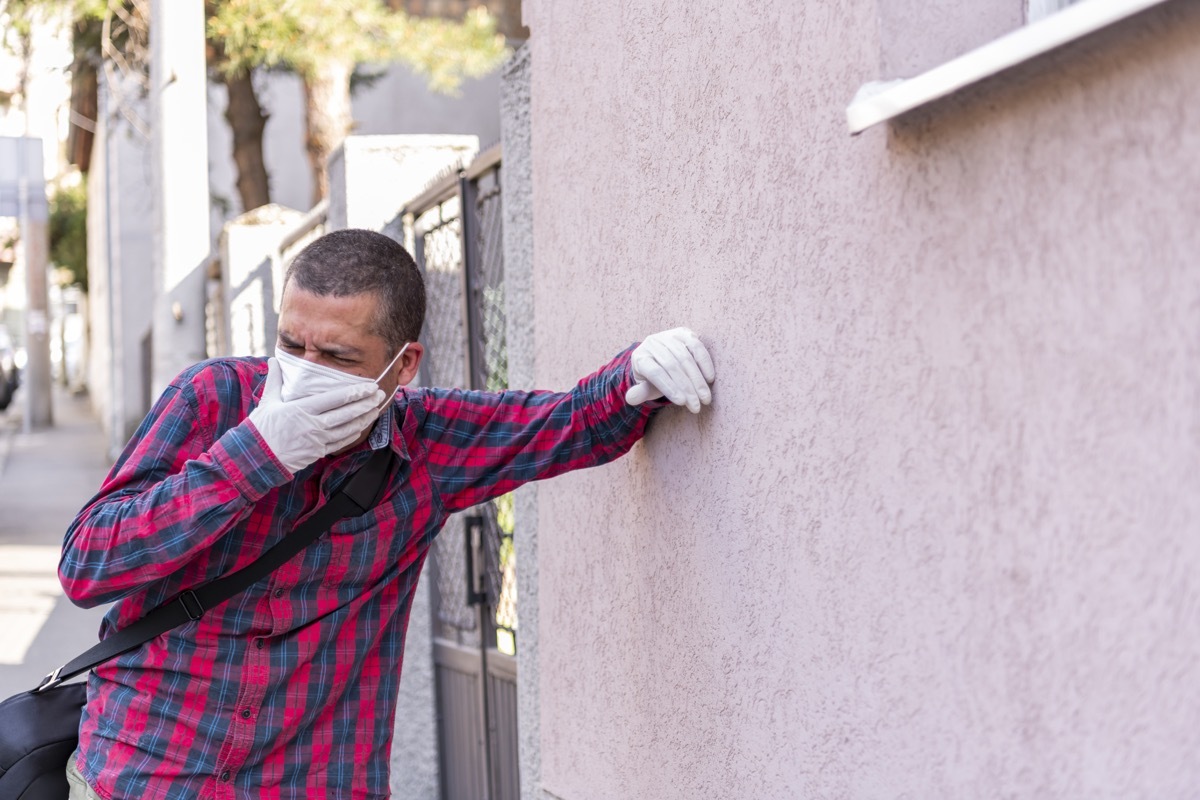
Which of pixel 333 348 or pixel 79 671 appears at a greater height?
pixel 333 348

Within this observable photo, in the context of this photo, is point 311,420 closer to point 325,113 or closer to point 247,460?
point 247,460

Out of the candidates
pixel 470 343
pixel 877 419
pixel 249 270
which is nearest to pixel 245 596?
pixel 877 419

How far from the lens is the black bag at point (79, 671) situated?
237cm

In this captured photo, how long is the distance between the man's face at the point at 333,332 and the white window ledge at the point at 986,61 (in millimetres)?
908

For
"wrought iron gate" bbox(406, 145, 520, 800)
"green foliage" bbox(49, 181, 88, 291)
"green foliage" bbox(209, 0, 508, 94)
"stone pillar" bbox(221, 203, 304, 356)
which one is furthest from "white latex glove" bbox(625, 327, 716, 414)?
"green foliage" bbox(49, 181, 88, 291)

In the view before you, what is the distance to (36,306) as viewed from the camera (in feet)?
75.9

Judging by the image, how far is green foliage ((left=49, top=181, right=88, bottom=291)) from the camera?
32531 millimetres

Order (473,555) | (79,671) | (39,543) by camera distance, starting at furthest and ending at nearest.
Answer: (39,543) → (473,555) → (79,671)

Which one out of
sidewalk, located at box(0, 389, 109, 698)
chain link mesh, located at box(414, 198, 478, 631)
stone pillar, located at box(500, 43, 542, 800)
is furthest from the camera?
sidewalk, located at box(0, 389, 109, 698)

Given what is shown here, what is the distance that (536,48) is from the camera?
3.33 meters

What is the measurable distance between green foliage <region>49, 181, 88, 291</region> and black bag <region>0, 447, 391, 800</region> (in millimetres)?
31846

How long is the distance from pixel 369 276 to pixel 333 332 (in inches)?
5.2

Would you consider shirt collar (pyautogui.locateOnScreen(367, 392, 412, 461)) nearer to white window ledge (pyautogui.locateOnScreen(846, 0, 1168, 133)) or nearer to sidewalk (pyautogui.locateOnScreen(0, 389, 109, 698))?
white window ledge (pyautogui.locateOnScreen(846, 0, 1168, 133))

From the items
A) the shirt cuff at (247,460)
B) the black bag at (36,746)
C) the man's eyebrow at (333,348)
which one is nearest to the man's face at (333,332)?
the man's eyebrow at (333,348)
